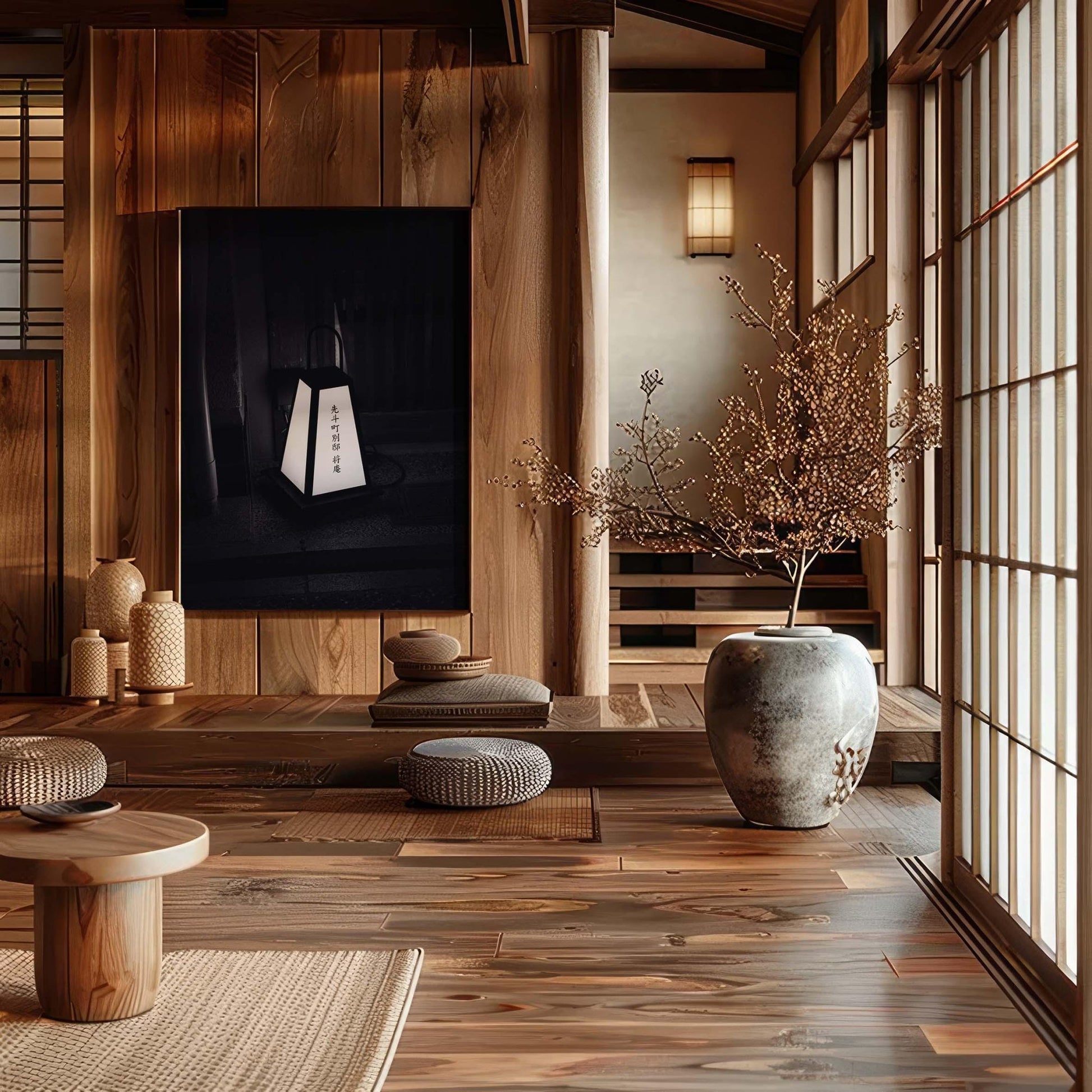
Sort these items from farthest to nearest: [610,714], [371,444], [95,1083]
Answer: [371,444]
[610,714]
[95,1083]

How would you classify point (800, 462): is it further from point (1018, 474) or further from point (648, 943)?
point (648, 943)

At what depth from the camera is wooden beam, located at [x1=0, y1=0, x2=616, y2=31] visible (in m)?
4.79

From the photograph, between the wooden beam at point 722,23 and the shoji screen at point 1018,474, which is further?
the wooden beam at point 722,23

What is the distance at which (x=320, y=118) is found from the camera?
489 centimetres

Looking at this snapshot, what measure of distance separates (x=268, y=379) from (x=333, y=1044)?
319 cm

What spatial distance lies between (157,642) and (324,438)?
0.96 metres

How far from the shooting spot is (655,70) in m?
7.41

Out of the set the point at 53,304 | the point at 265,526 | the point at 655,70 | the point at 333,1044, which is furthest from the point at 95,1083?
the point at 655,70

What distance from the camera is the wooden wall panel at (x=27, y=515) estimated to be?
514cm

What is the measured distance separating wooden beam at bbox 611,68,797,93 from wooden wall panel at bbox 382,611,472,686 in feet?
12.5

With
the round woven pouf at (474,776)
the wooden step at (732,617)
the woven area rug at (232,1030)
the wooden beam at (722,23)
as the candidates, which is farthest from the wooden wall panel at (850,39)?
the woven area rug at (232,1030)

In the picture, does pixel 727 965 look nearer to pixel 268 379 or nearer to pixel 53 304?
pixel 268 379

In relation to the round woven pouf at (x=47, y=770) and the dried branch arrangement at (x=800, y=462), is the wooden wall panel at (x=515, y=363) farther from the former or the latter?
the round woven pouf at (x=47, y=770)

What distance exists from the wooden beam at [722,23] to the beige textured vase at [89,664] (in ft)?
15.3
